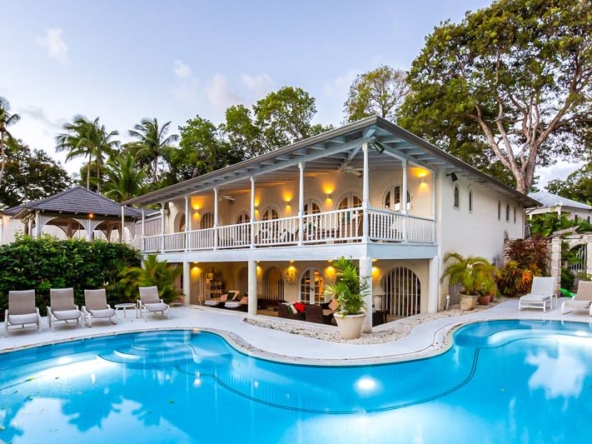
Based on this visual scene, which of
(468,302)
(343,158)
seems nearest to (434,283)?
(468,302)

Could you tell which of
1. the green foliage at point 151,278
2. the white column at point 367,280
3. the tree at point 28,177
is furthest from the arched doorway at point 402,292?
the tree at point 28,177

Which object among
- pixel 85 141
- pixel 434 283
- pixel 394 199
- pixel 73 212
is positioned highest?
pixel 85 141

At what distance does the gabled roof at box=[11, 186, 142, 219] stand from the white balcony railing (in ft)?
13.1

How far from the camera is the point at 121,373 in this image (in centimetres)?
760

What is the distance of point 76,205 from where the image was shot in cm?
1939

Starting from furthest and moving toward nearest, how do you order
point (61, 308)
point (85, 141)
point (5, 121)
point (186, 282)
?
1. point (85, 141)
2. point (5, 121)
3. point (186, 282)
4. point (61, 308)

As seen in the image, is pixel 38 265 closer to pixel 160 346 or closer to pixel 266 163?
pixel 160 346

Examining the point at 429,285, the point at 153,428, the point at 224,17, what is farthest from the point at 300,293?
the point at 224,17

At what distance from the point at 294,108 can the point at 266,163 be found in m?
21.1

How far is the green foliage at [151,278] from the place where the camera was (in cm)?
1502

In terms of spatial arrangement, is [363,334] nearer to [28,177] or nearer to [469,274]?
[469,274]

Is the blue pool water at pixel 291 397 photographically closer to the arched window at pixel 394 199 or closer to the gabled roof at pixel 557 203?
the arched window at pixel 394 199

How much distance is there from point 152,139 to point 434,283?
108 ft

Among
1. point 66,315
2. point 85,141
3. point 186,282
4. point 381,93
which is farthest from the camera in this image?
point 85,141
